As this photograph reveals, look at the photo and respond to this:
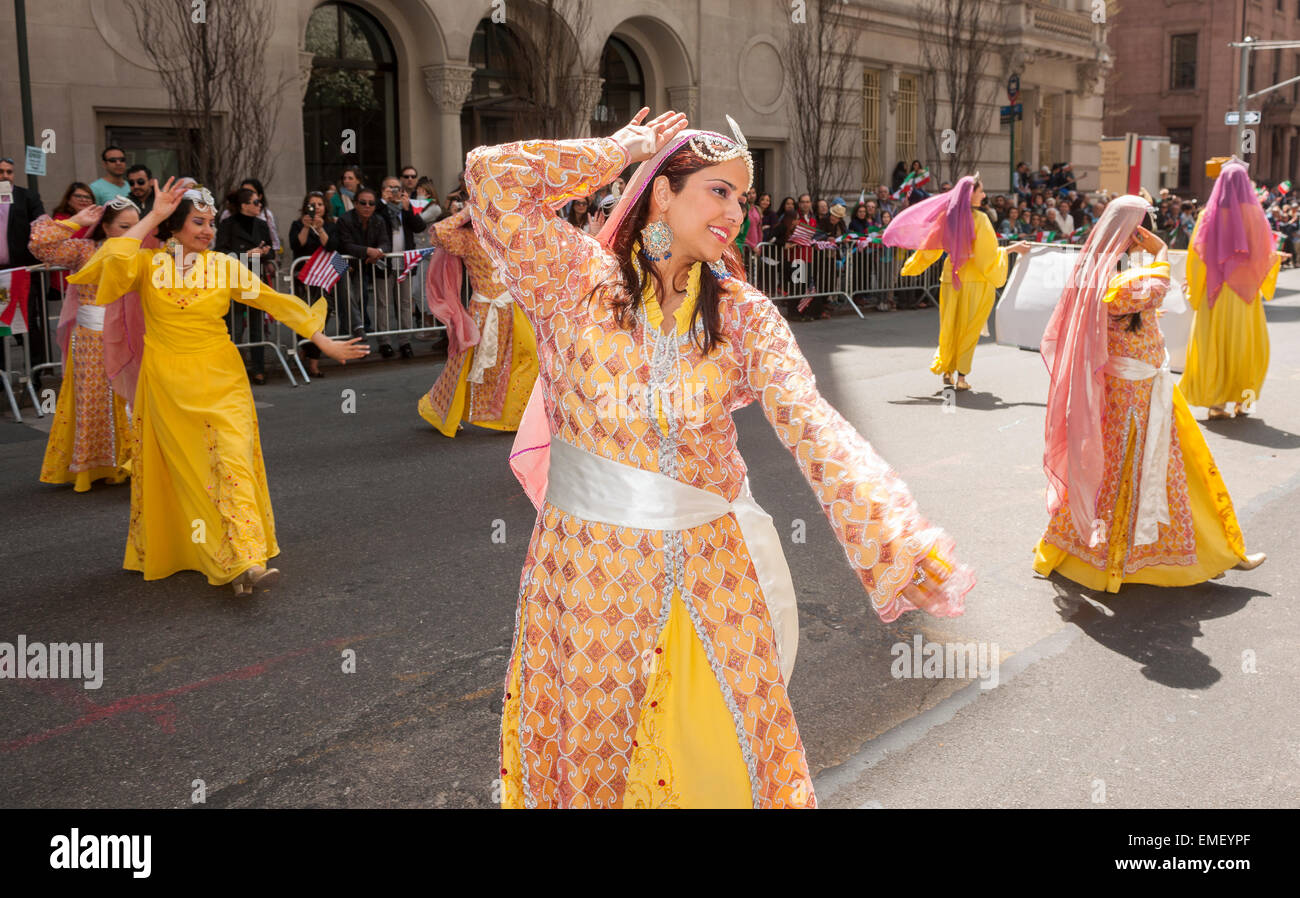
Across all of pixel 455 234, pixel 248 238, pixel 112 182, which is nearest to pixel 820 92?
pixel 248 238

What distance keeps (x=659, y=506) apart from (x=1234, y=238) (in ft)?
26.4

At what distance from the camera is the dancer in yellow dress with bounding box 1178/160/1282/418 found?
9.45m

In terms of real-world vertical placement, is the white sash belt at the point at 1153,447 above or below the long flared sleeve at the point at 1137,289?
below

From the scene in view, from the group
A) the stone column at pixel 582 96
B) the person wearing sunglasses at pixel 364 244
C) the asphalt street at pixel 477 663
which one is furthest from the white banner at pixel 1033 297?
the stone column at pixel 582 96

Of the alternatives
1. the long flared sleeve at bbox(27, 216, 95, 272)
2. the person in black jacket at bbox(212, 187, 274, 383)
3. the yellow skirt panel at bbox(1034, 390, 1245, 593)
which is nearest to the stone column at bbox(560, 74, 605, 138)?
the person in black jacket at bbox(212, 187, 274, 383)

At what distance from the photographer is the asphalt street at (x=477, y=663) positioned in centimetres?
381

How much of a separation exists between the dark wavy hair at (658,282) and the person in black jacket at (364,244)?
10471 mm

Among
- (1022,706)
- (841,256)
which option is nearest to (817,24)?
(841,256)

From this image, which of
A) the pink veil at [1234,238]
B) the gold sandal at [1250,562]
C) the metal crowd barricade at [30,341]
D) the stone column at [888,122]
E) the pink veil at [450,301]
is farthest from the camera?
the stone column at [888,122]

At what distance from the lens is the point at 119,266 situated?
18.5ft

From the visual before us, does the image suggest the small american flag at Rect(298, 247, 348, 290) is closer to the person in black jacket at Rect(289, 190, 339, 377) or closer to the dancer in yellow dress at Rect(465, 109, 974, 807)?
the person in black jacket at Rect(289, 190, 339, 377)

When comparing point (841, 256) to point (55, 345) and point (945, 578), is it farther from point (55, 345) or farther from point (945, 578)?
point (945, 578)

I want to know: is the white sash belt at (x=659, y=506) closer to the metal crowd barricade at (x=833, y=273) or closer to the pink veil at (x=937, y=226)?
the pink veil at (x=937, y=226)

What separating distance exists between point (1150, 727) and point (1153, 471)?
1.68 meters
